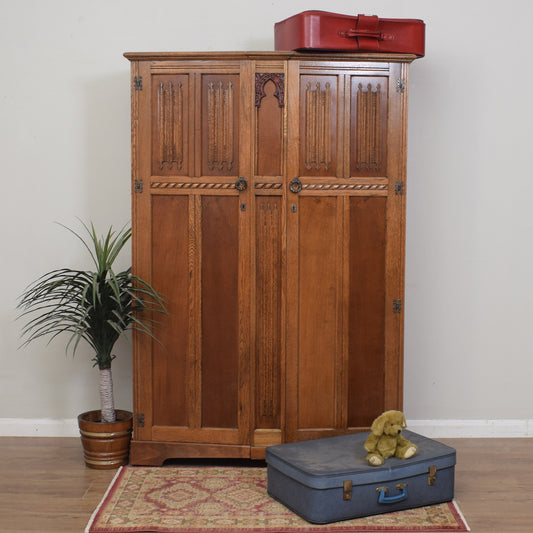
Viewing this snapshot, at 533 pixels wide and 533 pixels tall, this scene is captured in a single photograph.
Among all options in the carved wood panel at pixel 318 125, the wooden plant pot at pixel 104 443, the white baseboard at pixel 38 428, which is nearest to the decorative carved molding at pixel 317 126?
the carved wood panel at pixel 318 125

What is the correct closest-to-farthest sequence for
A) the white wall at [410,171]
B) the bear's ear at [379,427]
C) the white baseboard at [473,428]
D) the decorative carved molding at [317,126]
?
the bear's ear at [379,427]
the decorative carved molding at [317,126]
the white wall at [410,171]
the white baseboard at [473,428]

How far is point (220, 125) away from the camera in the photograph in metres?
3.23

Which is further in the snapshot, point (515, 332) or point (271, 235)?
point (515, 332)

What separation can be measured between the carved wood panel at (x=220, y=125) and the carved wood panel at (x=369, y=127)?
54cm

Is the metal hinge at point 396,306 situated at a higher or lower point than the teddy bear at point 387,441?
higher

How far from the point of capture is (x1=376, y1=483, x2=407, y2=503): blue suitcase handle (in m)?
2.75

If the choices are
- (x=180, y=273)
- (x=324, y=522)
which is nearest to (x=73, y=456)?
(x=180, y=273)

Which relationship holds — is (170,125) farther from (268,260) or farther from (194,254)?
(268,260)

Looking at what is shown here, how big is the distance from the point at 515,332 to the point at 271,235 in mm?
1582

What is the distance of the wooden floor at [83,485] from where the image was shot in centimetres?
273

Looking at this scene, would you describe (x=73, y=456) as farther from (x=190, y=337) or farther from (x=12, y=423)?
(x=190, y=337)

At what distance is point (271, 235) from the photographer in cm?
327

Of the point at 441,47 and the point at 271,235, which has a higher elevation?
the point at 441,47

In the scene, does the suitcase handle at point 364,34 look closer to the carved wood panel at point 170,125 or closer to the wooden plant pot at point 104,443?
the carved wood panel at point 170,125
